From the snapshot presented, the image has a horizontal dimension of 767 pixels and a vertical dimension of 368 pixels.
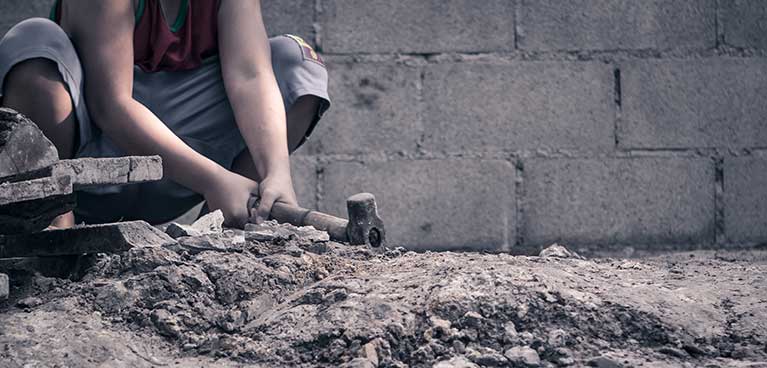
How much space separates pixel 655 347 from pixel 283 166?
121cm

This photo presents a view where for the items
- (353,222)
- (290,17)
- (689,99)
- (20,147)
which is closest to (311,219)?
(353,222)

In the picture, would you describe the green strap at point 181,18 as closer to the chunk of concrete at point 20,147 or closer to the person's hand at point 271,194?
the person's hand at point 271,194

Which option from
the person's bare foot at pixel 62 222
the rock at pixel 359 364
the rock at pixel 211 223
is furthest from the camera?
the person's bare foot at pixel 62 222

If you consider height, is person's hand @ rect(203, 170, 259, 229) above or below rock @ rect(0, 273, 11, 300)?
above

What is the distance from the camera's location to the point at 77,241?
205cm

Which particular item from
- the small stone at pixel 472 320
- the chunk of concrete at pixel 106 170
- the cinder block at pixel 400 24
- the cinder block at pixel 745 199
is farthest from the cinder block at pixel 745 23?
the chunk of concrete at pixel 106 170

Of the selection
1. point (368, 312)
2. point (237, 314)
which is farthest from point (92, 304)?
point (368, 312)

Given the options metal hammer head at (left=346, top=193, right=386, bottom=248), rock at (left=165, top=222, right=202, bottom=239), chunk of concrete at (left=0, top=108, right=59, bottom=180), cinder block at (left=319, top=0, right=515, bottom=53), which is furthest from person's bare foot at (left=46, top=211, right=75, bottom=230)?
cinder block at (left=319, top=0, right=515, bottom=53)

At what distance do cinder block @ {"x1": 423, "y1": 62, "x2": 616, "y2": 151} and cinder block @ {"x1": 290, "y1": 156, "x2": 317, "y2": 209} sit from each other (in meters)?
0.47

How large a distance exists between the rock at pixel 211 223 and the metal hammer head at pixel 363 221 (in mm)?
327

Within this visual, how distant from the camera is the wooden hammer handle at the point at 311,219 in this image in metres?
2.40

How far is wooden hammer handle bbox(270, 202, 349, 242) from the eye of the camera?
2.40 m

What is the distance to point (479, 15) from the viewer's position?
3.77 meters

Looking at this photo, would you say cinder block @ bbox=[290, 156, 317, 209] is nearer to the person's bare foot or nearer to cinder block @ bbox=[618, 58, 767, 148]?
cinder block @ bbox=[618, 58, 767, 148]
